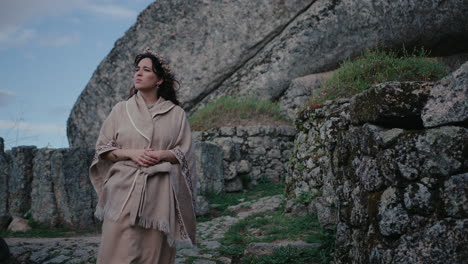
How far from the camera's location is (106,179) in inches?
114

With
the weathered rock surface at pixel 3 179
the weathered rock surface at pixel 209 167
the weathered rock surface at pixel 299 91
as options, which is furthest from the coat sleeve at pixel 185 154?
the weathered rock surface at pixel 299 91

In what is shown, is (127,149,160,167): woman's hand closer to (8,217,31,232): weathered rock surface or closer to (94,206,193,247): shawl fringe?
(94,206,193,247): shawl fringe

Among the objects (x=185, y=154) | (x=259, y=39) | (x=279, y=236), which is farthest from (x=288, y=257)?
(x=259, y=39)

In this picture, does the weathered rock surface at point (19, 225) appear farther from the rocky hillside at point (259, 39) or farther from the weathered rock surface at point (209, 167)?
the rocky hillside at point (259, 39)

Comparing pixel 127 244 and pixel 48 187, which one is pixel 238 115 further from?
pixel 127 244

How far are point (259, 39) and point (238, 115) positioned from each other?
3730 millimetres

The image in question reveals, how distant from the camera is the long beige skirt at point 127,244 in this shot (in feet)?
8.66

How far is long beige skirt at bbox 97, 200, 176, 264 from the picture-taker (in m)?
2.64

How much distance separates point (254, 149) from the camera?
32.9ft

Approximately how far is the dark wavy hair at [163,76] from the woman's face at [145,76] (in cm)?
3

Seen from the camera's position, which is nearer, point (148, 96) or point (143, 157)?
point (143, 157)

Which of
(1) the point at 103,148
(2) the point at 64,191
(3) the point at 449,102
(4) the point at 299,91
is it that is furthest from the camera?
(4) the point at 299,91

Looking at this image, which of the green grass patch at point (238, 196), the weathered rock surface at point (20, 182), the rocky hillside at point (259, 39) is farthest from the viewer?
the rocky hillside at point (259, 39)

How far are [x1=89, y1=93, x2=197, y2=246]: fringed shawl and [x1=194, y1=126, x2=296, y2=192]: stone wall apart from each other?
659 centimetres
